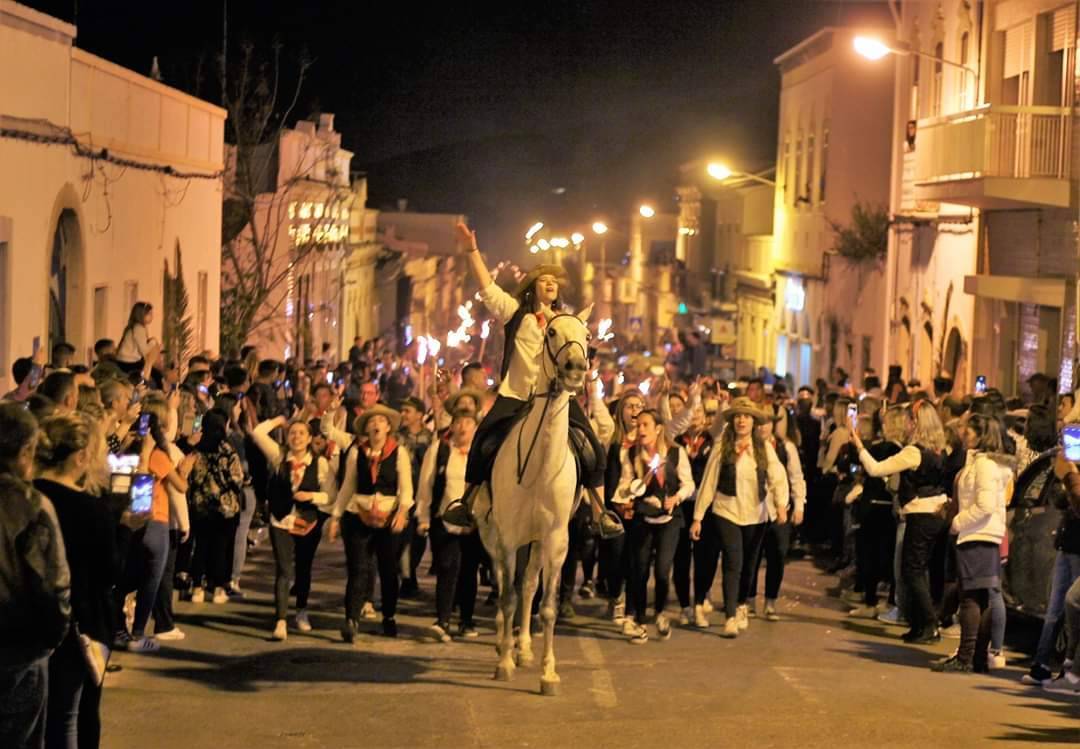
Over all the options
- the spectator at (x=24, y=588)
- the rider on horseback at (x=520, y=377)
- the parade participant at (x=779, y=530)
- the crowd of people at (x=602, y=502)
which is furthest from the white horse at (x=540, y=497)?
the spectator at (x=24, y=588)

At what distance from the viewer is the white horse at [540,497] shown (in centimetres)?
1218

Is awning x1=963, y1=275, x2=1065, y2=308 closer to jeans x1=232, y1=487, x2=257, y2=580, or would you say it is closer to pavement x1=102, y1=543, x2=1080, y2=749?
pavement x1=102, y1=543, x2=1080, y2=749

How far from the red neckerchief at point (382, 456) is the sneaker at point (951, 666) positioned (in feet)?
13.8

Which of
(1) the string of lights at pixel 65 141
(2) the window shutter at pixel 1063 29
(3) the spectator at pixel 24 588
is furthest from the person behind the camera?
(2) the window shutter at pixel 1063 29

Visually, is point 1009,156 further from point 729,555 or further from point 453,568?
point 453,568

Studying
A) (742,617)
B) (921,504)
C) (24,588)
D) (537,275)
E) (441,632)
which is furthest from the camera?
(742,617)

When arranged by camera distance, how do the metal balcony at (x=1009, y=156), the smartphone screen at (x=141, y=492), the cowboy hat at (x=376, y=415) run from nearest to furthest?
the smartphone screen at (x=141, y=492) < the cowboy hat at (x=376, y=415) < the metal balcony at (x=1009, y=156)

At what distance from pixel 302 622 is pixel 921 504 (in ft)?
15.8

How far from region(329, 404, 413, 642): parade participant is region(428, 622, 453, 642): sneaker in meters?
0.53

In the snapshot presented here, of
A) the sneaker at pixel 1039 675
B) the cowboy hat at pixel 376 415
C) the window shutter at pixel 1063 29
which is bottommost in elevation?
the sneaker at pixel 1039 675

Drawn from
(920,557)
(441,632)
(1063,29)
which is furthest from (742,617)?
(1063,29)

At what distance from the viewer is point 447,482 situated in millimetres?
14516

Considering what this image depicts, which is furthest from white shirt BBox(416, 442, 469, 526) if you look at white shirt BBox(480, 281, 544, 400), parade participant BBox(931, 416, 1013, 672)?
parade participant BBox(931, 416, 1013, 672)

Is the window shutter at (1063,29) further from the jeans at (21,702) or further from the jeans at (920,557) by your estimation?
the jeans at (21,702)
